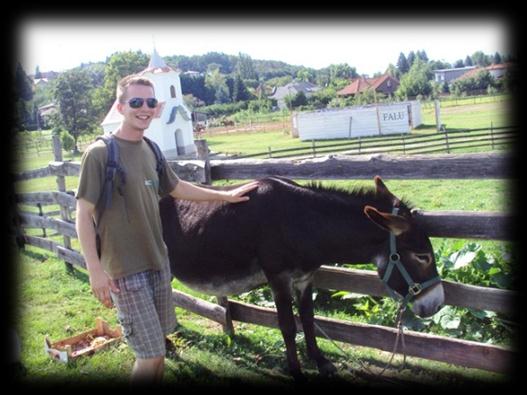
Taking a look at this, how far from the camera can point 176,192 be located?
421 cm

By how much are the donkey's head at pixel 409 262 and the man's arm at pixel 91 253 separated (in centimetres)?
203

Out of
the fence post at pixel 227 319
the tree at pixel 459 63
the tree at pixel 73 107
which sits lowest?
the fence post at pixel 227 319

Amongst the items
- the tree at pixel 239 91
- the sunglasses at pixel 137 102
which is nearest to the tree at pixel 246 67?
the tree at pixel 239 91

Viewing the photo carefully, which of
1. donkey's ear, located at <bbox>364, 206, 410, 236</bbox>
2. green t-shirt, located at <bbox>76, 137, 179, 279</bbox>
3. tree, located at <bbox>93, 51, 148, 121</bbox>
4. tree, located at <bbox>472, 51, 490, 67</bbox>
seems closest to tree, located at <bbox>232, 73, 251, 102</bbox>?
tree, located at <bbox>93, 51, 148, 121</bbox>

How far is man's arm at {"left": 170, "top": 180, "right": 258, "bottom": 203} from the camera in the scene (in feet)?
13.9

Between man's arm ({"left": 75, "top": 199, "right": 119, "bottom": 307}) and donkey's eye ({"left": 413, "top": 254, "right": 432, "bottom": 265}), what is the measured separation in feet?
7.87

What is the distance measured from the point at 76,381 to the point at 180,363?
1.01 m

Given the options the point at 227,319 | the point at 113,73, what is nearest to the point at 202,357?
the point at 227,319

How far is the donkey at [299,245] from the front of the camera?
4.14 metres

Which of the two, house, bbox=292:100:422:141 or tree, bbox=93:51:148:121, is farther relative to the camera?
tree, bbox=93:51:148:121

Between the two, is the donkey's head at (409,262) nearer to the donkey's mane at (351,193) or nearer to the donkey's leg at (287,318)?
the donkey's mane at (351,193)

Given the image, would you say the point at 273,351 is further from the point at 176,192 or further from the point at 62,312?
the point at 62,312

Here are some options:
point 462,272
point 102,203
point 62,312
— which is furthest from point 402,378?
point 62,312

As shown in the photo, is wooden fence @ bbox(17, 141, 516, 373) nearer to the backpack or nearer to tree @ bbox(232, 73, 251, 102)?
the backpack
